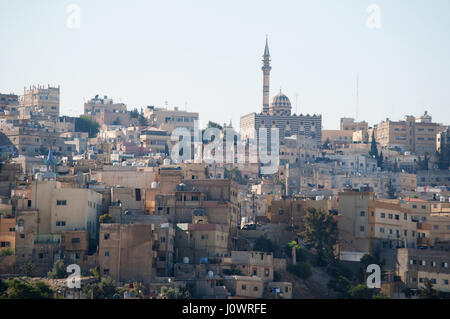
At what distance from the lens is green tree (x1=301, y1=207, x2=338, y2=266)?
71000mm

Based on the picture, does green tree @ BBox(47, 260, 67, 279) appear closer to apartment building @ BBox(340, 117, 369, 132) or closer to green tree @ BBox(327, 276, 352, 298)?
green tree @ BBox(327, 276, 352, 298)

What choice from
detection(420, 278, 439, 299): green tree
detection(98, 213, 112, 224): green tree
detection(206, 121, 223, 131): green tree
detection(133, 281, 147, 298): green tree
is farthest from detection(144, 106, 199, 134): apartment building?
detection(133, 281, 147, 298): green tree

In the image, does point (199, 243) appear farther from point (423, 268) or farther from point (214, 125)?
point (214, 125)

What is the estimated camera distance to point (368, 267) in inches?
2712

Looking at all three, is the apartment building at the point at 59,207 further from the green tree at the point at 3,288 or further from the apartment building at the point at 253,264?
the apartment building at the point at 253,264

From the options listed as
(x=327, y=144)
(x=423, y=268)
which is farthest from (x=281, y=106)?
(x=423, y=268)

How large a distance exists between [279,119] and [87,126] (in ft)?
62.8

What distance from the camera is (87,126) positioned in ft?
404

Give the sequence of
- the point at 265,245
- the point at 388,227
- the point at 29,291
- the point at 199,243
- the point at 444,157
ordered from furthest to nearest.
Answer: the point at 444,157 < the point at 388,227 < the point at 265,245 < the point at 199,243 < the point at 29,291
